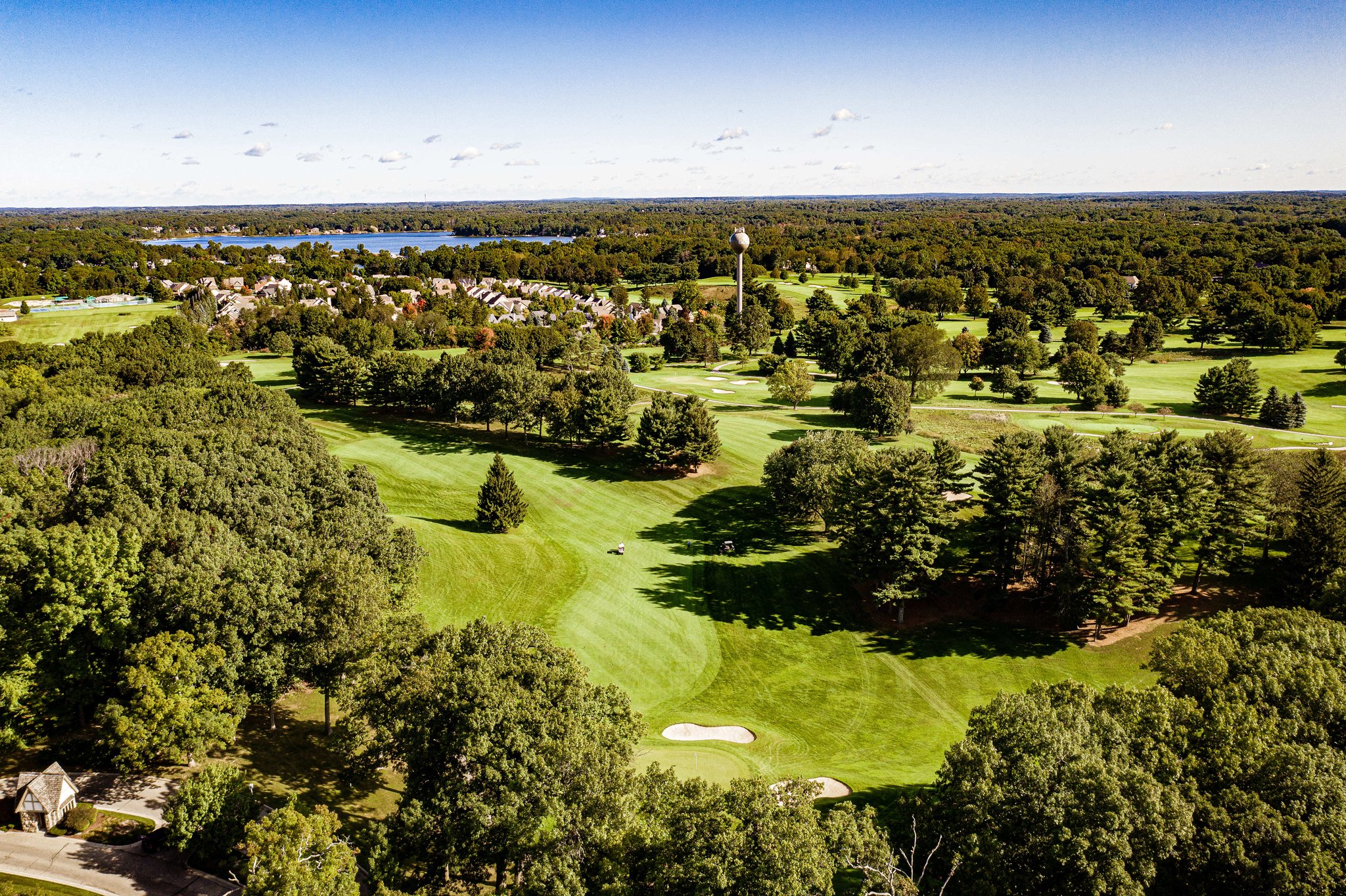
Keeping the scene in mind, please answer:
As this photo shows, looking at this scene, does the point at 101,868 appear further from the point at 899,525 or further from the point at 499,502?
the point at 899,525

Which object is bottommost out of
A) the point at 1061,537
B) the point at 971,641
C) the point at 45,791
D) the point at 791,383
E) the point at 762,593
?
the point at 971,641

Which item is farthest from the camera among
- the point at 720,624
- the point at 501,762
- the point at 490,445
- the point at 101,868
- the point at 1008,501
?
the point at 490,445

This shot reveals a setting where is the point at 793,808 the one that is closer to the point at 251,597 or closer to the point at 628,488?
the point at 251,597

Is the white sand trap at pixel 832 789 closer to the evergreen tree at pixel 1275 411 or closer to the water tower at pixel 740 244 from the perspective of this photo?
the evergreen tree at pixel 1275 411

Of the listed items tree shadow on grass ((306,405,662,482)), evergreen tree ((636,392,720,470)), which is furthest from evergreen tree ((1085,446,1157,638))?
tree shadow on grass ((306,405,662,482))

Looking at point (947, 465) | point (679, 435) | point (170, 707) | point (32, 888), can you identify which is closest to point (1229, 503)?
point (947, 465)

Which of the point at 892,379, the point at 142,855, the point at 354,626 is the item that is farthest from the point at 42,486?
the point at 892,379
